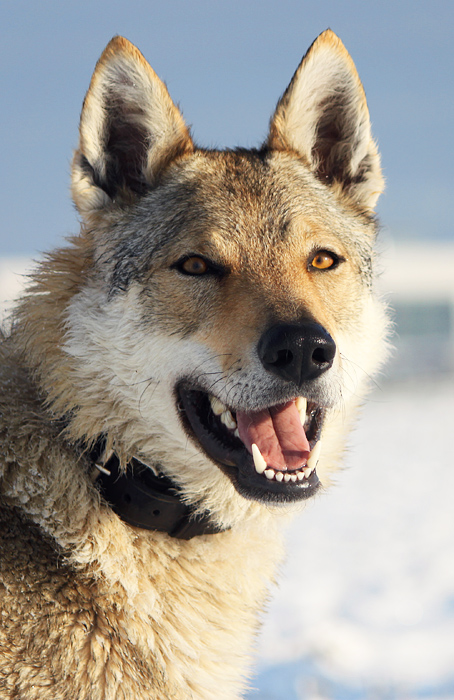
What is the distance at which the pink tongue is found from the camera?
98.1 inches

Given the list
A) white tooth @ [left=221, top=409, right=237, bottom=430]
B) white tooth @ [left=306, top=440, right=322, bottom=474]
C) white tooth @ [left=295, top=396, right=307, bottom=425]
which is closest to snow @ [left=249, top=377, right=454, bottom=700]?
white tooth @ [left=306, top=440, right=322, bottom=474]

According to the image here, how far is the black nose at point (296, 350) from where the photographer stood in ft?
7.64

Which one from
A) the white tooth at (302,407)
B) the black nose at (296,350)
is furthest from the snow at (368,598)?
the black nose at (296,350)

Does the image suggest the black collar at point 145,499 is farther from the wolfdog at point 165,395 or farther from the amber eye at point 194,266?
the amber eye at point 194,266

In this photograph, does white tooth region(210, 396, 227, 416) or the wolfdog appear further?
white tooth region(210, 396, 227, 416)

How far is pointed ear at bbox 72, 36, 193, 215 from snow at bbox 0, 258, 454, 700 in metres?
0.57

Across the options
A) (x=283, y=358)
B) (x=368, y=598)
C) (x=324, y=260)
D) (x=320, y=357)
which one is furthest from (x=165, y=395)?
(x=368, y=598)

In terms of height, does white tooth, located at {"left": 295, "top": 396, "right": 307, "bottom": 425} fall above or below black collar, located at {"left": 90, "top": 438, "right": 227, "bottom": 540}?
above

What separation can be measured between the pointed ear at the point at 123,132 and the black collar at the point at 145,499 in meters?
1.16

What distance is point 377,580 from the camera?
578cm

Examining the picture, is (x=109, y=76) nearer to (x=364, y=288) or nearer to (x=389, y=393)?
(x=364, y=288)

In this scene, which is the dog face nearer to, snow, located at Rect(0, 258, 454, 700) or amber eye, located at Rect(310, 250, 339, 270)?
amber eye, located at Rect(310, 250, 339, 270)

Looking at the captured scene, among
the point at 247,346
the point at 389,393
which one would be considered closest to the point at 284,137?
the point at 247,346

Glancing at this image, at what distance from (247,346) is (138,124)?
132 centimetres
